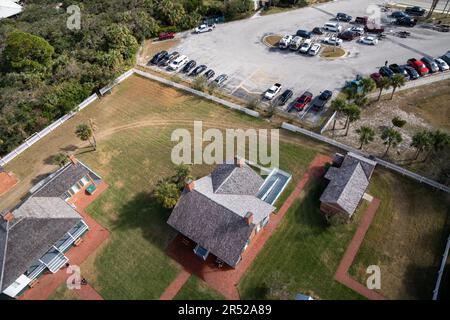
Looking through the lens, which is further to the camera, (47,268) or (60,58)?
(60,58)

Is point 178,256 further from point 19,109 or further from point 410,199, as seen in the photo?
point 19,109

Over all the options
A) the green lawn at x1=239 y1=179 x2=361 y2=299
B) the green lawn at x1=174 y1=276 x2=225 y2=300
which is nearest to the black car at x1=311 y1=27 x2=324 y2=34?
the green lawn at x1=239 y1=179 x2=361 y2=299

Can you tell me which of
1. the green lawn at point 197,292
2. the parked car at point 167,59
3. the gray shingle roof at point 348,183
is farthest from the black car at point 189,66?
the green lawn at point 197,292

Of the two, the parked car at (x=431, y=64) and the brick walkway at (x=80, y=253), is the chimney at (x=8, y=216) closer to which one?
the brick walkway at (x=80, y=253)

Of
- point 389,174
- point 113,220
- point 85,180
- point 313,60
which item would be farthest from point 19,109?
point 389,174

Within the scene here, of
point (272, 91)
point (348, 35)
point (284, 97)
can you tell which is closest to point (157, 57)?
point (272, 91)
